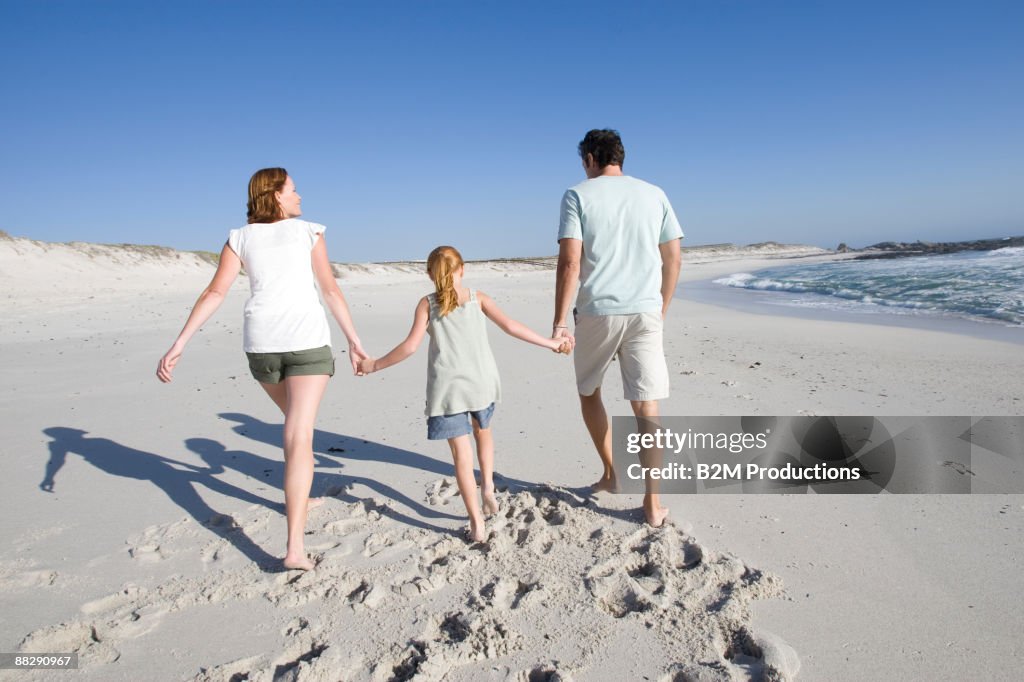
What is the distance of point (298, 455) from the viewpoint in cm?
274

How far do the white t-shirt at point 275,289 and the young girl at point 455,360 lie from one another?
0.44 m

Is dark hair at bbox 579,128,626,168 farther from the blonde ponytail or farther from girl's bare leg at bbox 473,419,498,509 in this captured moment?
girl's bare leg at bbox 473,419,498,509

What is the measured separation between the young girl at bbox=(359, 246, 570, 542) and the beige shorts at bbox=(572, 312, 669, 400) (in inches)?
14.2

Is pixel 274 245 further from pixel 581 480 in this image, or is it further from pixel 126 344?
pixel 126 344

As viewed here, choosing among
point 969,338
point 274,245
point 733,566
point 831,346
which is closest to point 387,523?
point 274,245

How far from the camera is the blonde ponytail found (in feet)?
9.44

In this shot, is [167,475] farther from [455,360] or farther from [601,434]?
[601,434]

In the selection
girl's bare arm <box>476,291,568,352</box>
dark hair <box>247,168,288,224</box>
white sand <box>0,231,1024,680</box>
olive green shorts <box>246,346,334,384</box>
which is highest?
dark hair <box>247,168,288,224</box>

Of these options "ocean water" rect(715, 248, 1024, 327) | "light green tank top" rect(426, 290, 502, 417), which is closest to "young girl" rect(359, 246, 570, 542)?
"light green tank top" rect(426, 290, 502, 417)

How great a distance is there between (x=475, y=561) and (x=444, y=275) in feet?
4.45

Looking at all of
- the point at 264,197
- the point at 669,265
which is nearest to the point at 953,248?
the point at 669,265

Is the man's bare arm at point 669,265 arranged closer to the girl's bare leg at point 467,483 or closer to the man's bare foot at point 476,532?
the girl's bare leg at point 467,483

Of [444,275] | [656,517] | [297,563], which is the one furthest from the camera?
[656,517]

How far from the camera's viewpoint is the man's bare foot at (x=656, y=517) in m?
2.98
